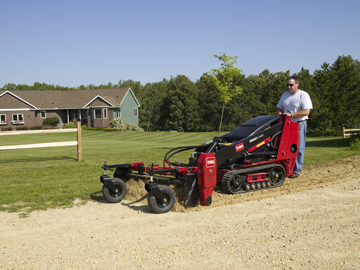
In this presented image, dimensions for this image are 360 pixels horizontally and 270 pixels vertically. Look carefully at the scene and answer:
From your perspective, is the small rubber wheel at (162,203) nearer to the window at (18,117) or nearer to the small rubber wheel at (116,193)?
the small rubber wheel at (116,193)

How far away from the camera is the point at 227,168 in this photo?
6.89 meters

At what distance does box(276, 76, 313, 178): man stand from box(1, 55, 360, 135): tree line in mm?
11482

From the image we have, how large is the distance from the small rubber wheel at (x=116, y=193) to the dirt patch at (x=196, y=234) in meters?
0.15

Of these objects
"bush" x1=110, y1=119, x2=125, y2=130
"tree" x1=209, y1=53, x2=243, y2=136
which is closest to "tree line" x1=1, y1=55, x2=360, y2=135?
"tree" x1=209, y1=53, x2=243, y2=136

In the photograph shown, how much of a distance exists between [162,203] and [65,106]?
45868 millimetres

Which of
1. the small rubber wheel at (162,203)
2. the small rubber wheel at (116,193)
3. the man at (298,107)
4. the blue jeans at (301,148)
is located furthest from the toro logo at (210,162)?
the blue jeans at (301,148)

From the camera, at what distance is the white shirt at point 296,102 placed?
7.98 metres

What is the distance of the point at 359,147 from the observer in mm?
14797

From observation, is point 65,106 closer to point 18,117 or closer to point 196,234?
point 18,117

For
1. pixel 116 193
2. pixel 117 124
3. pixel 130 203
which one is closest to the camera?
pixel 130 203

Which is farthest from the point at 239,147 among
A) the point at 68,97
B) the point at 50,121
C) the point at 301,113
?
the point at 68,97

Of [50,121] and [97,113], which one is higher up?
[97,113]

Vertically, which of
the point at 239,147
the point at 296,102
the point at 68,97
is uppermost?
the point at 68,97

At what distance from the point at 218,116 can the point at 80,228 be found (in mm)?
57388
